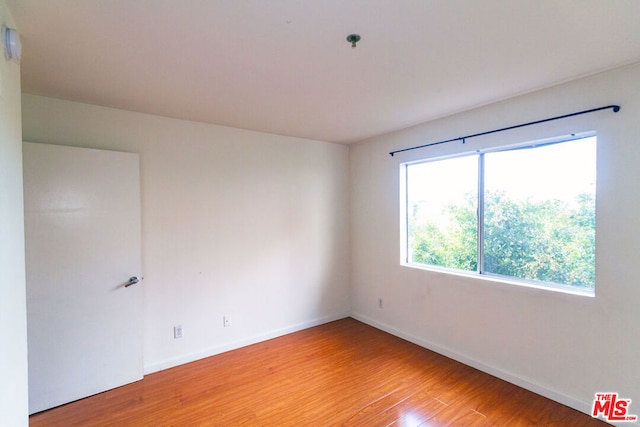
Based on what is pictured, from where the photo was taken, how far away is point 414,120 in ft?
10.4

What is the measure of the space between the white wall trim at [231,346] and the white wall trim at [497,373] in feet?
2.65

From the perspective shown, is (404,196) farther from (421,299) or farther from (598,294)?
(598,294)

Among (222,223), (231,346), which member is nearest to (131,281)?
(222,223)

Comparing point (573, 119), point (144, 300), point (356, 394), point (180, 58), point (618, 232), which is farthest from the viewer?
point (144, 300)

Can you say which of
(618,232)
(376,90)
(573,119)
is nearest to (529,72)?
(573,119)

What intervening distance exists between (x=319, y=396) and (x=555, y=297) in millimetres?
2031

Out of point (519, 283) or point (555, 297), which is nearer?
point (555, 297)

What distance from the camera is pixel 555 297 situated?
7.59 ft

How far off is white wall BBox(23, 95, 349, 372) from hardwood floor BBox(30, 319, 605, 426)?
43cm

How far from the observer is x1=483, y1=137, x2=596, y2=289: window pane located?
2250 mm

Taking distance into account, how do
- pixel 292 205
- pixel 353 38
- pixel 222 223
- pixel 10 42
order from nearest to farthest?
pixel 10 42 < pixel 353 38 < pixel 222 223 < pixel 292 205

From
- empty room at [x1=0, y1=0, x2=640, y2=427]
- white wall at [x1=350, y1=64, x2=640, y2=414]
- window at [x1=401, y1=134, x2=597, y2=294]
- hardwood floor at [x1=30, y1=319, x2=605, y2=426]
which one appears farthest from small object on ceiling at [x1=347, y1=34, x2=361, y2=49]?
hardwood floor at [x1=30, y1=319, x2=605, y2=426]

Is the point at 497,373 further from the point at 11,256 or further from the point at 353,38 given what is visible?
the point at 11,256

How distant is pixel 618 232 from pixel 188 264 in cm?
356
